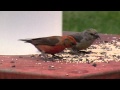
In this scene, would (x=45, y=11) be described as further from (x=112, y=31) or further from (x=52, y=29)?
(x=112, y=31)

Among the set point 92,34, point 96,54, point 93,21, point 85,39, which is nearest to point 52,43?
point 96,54

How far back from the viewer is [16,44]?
5352mm

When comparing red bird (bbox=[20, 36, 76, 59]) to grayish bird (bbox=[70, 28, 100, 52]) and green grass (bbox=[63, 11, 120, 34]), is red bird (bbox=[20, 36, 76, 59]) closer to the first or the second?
grayish bird (bbox=[70, 28, 100, 52])

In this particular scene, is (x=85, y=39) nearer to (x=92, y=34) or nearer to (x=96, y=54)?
(x=92, y=34)

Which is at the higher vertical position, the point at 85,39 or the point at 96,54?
the point at 85,39

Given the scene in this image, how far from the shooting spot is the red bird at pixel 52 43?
16.5 feet

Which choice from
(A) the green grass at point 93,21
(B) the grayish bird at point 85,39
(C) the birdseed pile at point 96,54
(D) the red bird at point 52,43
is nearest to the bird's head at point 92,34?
(B) the grayish bird at point 85,39

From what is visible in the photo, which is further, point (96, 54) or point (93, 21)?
point (93, 21)

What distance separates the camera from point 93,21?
42.4 feet

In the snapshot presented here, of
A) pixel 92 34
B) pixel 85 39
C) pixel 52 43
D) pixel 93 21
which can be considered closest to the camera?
pixel 52 43

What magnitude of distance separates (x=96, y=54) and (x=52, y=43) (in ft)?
1.77

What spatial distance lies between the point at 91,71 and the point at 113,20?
927cm

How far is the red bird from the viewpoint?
16.5 feet

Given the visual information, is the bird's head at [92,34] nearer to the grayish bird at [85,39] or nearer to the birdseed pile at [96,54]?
the grayish bird at [85,39]
